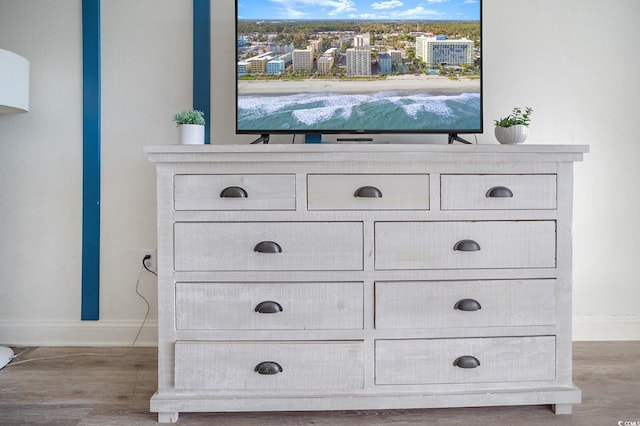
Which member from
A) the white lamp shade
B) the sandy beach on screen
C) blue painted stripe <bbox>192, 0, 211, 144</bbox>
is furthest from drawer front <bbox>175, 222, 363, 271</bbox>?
the white lamp shade

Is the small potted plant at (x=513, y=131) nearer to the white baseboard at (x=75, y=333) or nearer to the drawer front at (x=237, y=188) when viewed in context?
the drawer front at (x=237, y=188)

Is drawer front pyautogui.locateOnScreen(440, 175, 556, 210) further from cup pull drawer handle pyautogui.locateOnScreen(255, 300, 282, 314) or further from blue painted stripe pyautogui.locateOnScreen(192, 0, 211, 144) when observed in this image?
blue painted stripe pyautogui.locateOnScreen(192, 0, 211, 144)

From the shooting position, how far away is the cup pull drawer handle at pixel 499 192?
162cm

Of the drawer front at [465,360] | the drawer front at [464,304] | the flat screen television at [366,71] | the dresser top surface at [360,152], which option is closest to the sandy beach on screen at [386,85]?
the flat screen television at [366,71]

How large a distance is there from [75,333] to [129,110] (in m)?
1.24

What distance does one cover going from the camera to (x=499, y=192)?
1.62 metres

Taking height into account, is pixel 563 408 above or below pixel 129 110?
below

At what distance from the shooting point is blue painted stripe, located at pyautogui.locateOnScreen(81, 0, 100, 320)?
222 cm

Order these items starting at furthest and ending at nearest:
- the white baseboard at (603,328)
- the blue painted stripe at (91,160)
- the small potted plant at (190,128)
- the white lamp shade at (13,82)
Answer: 1. the white baseboard at (603,328)
2. the blue painted stripe at (91,160)
3. the white lamp shade at (13,82)
4. the small potted plant at (190,128)

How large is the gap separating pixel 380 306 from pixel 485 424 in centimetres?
59

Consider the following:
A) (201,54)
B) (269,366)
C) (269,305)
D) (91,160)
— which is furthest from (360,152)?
(91,160)

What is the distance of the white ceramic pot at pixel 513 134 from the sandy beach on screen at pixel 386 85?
28cm

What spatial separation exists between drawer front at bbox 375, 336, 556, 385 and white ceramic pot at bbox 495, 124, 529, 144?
820mm

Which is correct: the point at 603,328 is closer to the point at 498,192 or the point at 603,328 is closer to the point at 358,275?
the point at 498,192
